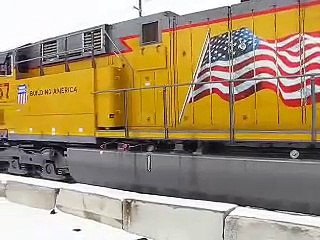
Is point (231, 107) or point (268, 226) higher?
point (231, 107)

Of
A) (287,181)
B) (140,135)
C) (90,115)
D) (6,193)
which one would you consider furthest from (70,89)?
(287,181)

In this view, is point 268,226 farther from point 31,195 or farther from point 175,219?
point 31,195

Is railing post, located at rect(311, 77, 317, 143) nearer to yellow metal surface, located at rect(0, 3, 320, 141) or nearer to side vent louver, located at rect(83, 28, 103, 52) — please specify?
yellow metal surface, located at rect(0, 3, 320, 141)

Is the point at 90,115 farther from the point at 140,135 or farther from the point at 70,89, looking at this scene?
the point at 140,135

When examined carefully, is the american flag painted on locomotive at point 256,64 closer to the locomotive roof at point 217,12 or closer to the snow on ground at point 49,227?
the locomotive roof at point 217,12

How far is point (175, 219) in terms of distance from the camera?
147 inches

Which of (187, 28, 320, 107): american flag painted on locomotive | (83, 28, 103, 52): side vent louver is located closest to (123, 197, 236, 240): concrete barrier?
(187, 28, 320, 107): american flag painted on locomotive

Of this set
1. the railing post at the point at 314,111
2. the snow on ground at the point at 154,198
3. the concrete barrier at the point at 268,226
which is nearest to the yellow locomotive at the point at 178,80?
the railing post at the point at 314,111

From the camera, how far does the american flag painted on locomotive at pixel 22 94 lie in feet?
28.2

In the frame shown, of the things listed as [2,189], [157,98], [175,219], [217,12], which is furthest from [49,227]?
[217,12]

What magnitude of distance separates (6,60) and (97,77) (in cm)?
314

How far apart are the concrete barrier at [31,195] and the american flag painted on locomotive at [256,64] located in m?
2.55

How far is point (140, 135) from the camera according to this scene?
6434mm

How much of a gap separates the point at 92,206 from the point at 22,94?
498cm
